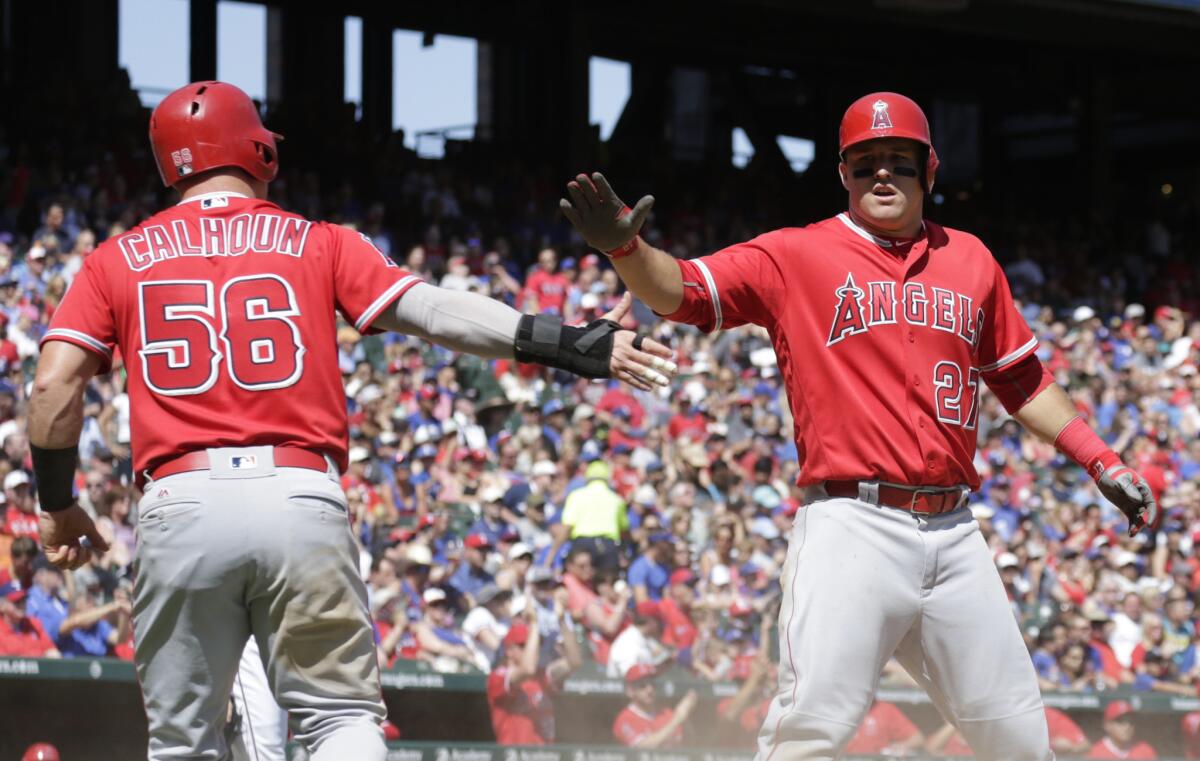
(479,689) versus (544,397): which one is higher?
(544,397)

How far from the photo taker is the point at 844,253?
4.12m

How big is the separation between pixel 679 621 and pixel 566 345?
6525 millimetres

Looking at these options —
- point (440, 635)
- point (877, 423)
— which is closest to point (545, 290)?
point (440, 635)

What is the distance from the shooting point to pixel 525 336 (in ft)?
11.6

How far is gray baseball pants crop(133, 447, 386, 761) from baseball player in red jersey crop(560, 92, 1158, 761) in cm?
98

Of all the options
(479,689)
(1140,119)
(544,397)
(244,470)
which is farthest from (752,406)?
(1140,119)

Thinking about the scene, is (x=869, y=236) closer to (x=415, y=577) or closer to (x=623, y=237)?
(x=623, y=237)

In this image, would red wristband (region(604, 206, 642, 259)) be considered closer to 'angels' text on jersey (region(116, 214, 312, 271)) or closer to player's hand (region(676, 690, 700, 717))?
'angels' text on jersey (region(116, 214, 312, 271))

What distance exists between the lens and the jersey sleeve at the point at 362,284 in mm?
3551

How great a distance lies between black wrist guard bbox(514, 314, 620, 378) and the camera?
11.4ft

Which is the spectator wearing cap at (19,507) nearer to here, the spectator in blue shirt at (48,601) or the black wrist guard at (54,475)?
the spectator in blue shirt at (48,601)

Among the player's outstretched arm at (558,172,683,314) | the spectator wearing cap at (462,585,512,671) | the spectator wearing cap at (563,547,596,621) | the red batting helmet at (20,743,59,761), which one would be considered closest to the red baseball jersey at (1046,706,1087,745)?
the spectator wearing cap at (563,547,596,621)

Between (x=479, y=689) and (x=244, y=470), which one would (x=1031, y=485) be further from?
(x=244, y=470)

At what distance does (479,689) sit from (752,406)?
550cm
